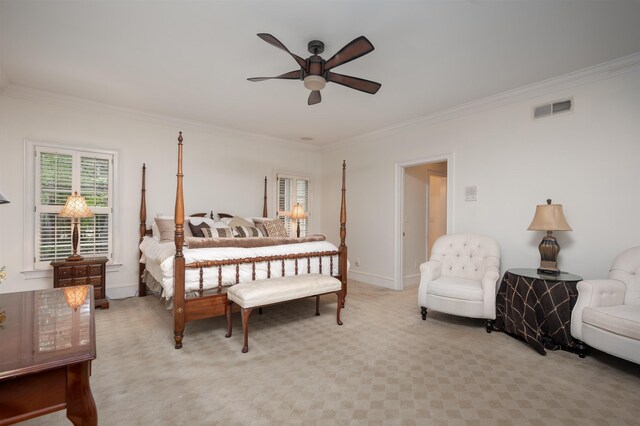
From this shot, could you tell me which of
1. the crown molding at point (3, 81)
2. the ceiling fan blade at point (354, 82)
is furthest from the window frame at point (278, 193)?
the crown molding at point (3, 81)

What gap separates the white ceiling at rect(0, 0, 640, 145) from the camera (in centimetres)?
226

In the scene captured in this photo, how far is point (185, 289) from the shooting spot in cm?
285

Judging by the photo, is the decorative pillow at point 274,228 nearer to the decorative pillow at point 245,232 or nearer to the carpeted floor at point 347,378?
the decorative pillow at point 245,232

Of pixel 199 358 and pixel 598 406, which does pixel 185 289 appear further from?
pixel 598 406

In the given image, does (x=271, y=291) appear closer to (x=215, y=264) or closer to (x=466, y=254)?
(x=215, y=264)

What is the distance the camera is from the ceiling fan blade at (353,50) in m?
2.14

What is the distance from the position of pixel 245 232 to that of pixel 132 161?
1962mm

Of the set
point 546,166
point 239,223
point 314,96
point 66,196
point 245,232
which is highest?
point 314,96

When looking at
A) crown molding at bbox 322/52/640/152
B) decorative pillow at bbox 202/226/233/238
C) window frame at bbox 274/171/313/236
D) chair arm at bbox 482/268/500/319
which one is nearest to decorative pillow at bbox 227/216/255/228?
decorative pillow at bbox 202/226/233/238

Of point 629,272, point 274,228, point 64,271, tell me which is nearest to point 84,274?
point 64,271

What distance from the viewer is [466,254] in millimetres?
3793

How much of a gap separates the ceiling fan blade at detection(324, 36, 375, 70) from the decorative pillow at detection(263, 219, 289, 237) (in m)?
2.83

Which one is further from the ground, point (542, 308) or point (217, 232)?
point (217, 232)

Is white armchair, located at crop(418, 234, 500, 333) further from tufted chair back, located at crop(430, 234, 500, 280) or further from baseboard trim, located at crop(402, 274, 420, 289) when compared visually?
baseboard trim, located at crop(402, 274, 420, 289)
